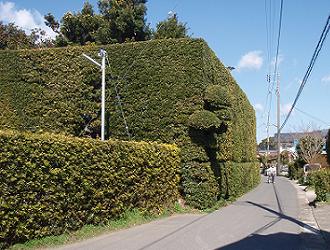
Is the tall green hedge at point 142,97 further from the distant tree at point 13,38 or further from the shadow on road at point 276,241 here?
the distant tree at point 13,38

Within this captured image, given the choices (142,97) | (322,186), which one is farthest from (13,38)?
(322,186)

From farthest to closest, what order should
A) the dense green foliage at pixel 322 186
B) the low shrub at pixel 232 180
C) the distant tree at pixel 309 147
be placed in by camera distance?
the distant tree at pixel 309 147 → the low shrub at pixel 232 180 → the dense green foliage at pixel 322 186

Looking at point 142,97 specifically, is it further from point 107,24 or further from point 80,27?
point 80,27

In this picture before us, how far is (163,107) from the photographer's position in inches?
750

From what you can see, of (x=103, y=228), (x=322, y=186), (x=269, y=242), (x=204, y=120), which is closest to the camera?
(x=269, y=242)

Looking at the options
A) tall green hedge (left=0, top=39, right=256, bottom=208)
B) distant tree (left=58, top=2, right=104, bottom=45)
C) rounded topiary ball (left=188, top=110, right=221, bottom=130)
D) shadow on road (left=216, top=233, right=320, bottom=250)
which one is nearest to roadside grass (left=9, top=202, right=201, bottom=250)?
tall green hedge (left=0, top=39, right=256, bottom=208)

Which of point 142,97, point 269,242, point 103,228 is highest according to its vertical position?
point 142,97

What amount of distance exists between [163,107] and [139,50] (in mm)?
2826

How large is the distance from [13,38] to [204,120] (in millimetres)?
24543

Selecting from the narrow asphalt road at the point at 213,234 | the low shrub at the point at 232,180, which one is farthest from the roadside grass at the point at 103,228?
the low shrub at the point at 232,180

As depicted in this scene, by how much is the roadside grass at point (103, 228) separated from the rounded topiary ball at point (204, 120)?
10.0 ft

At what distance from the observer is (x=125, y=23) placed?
3569 cm

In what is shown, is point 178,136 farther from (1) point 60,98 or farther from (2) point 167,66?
(1) point 60,98

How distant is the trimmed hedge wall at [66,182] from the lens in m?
9.70
